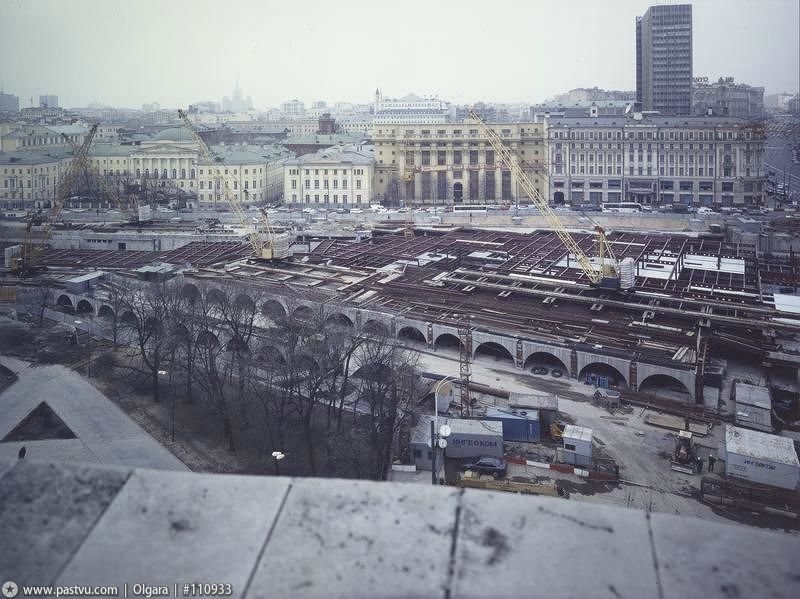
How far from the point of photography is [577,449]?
22.1 feet

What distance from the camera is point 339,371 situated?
779 cm

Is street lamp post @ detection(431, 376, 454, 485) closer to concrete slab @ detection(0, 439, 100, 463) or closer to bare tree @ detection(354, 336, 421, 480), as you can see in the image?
bare tree @ detection(354, 336, 421, 480)

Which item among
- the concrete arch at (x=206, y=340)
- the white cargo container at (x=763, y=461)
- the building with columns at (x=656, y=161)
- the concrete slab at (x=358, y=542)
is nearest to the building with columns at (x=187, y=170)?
the building with columns at (x=656, y=161)

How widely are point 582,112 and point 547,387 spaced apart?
68.7 feet

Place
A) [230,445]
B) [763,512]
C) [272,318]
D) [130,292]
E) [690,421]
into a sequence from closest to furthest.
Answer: [763,512] < [230,445] < [690,421] < [272,318] < [130,292]

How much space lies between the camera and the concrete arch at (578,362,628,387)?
29.4 feet

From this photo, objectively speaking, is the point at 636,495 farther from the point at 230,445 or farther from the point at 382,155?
the point at 382,155

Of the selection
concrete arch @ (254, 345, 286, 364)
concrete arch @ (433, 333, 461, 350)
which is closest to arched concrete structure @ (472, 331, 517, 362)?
concrete arch @ (433, 333, 461, 350)

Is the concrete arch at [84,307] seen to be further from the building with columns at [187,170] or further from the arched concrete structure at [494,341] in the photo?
the building with columns at [187,170]

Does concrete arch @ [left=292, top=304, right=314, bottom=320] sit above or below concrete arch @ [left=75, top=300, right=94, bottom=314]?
above

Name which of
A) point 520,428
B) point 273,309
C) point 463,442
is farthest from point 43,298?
point 520,428

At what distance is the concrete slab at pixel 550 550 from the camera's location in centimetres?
96

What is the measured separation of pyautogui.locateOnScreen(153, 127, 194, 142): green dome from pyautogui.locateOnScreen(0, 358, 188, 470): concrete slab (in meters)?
19.0

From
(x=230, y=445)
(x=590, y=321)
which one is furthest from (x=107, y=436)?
(x=590, y=321)
